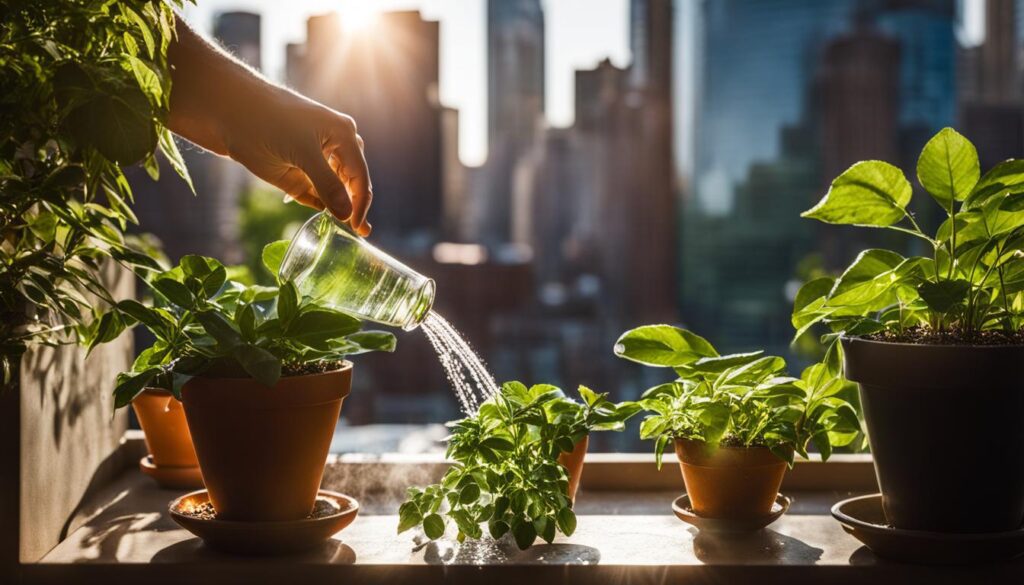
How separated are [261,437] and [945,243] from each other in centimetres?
58

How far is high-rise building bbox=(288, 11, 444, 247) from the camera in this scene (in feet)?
116

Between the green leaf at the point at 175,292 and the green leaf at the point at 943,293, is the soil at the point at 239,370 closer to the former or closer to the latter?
the green leaf at the point at 175,292

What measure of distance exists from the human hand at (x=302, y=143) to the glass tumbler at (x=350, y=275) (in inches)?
1.1

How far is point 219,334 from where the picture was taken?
2.44 feet

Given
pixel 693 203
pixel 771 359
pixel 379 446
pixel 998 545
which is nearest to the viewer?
pixel 998 545

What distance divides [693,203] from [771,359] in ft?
136

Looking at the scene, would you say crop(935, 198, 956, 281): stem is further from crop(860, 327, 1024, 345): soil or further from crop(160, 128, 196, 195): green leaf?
crop(160, 128, 196, 195): green leaf

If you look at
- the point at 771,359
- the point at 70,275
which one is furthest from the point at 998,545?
the point at 70,275

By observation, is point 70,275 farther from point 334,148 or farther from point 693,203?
point 693,203

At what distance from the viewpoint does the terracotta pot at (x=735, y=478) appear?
85 cm

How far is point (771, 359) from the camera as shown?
86cm

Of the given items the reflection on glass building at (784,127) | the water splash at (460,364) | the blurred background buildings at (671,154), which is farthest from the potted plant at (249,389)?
the reflection on glass building at (784,127)

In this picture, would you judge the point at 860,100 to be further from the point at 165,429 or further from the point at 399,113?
the point at 165,429

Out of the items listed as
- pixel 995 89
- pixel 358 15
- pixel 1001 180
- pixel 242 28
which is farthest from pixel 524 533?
pixel 242 28
